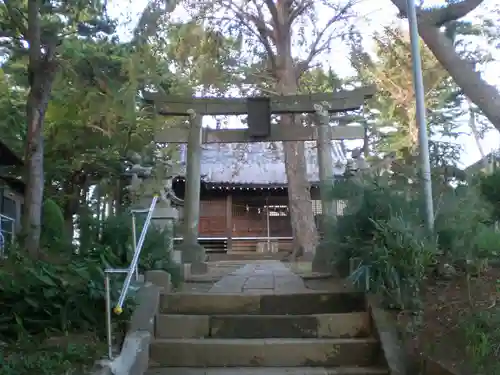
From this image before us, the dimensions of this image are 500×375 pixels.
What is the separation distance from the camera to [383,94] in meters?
19.1

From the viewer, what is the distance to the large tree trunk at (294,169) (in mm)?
14906

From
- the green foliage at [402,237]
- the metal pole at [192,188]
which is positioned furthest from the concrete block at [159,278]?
the metal pole at [192,188]

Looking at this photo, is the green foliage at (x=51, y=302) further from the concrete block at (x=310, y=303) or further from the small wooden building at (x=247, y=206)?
the small wooden building at (x=247, y=206)

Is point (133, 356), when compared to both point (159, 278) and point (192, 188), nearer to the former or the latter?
point (159, 278)

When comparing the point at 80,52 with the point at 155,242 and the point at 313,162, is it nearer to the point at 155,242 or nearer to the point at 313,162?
the point at 155,242

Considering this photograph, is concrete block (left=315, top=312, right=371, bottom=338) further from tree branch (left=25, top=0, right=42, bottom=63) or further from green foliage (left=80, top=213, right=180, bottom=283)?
tree branch (left=25, top=0, right=42, bottom=63)

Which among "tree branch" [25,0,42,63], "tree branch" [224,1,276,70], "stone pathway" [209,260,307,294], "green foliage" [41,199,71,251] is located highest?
"tree branch" [224,1,276,70]

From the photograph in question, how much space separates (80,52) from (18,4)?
126 cm

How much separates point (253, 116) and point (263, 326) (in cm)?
594

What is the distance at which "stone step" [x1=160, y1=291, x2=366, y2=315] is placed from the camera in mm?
5285

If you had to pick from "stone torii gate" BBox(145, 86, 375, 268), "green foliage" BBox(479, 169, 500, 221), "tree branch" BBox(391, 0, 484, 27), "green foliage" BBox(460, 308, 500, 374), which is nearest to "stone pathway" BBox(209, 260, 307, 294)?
"green foliage" BBox(460, 308, 500, 374)

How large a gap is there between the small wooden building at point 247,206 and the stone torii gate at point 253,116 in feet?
30.7

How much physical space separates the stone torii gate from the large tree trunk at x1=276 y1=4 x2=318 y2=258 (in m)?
4.07

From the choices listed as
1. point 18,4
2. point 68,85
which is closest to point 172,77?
point 68,85
